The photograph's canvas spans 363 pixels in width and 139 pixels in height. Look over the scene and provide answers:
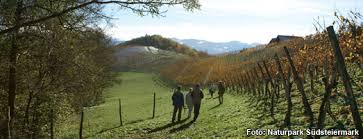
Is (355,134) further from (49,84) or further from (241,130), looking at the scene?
(49,84)

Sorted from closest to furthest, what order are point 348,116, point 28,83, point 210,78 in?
point 348,116
point 28,83
point 210,78

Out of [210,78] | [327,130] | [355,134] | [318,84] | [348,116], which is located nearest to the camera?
[355,134]

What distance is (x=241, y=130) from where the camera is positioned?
14.3 m

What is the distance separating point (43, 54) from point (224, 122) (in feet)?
27.4

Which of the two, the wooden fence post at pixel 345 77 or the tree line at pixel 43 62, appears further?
the tree line at pixel 43 62

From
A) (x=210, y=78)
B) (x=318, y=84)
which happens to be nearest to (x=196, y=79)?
(x=210, y=78)

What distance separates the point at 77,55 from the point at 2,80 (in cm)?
335

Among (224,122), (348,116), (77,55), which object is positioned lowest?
(224,122)

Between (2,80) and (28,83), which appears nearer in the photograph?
(2,80)

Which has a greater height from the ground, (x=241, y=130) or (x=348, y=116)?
(x=348, y=116)

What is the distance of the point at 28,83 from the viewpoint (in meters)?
17.5

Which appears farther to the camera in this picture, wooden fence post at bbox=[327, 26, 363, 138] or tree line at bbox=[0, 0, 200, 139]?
tree line at bbox=[0, 0, 200, 139]

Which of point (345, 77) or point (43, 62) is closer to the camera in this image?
point (345, 77)

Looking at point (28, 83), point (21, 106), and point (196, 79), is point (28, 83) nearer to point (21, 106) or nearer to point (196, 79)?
point (21, 106)
